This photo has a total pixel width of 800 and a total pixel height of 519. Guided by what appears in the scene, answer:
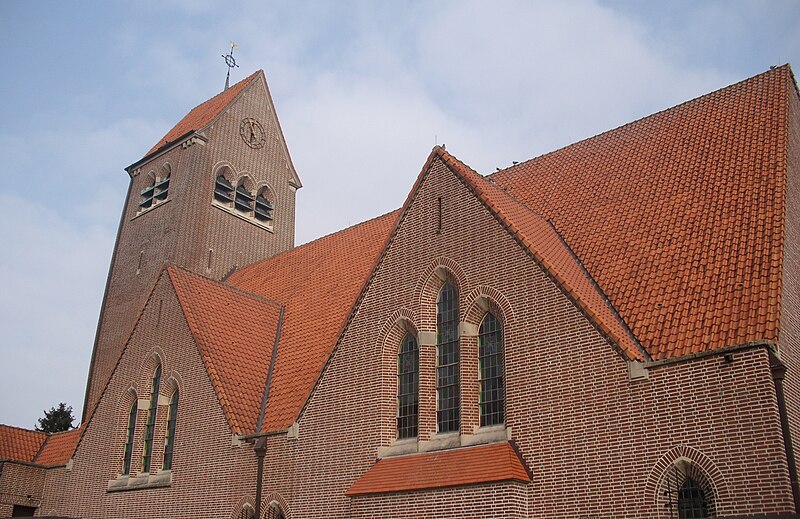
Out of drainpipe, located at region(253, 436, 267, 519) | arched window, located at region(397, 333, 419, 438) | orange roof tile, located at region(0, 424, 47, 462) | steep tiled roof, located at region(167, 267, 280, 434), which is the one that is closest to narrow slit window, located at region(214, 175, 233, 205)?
steep tiled roof, located at region(167, 267, 280, 434)

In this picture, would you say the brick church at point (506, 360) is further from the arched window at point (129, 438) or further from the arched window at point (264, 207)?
the arched window at point (264, 207)

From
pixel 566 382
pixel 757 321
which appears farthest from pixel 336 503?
pixel 757 321

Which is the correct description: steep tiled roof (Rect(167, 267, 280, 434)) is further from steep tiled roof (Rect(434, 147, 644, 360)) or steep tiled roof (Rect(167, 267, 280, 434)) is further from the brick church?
steep tiled roof (Rect(434, 147, 644, 360))

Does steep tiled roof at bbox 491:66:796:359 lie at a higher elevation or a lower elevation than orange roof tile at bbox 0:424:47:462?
higher

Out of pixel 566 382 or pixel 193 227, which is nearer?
pixel 566 382

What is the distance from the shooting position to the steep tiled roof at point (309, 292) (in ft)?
69.1

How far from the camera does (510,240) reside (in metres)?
16.9

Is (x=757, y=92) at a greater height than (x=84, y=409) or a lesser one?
greater

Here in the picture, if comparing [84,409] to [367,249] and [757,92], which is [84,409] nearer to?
[367,249]

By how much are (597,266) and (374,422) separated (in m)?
5.87

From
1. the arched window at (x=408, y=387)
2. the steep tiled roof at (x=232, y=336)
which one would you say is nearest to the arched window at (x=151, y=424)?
the steep tiled roof at (x=232, y=336)

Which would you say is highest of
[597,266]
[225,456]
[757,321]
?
[597,266]

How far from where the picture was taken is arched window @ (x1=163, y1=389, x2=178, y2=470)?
869 inches

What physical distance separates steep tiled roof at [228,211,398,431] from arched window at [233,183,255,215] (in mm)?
3883
